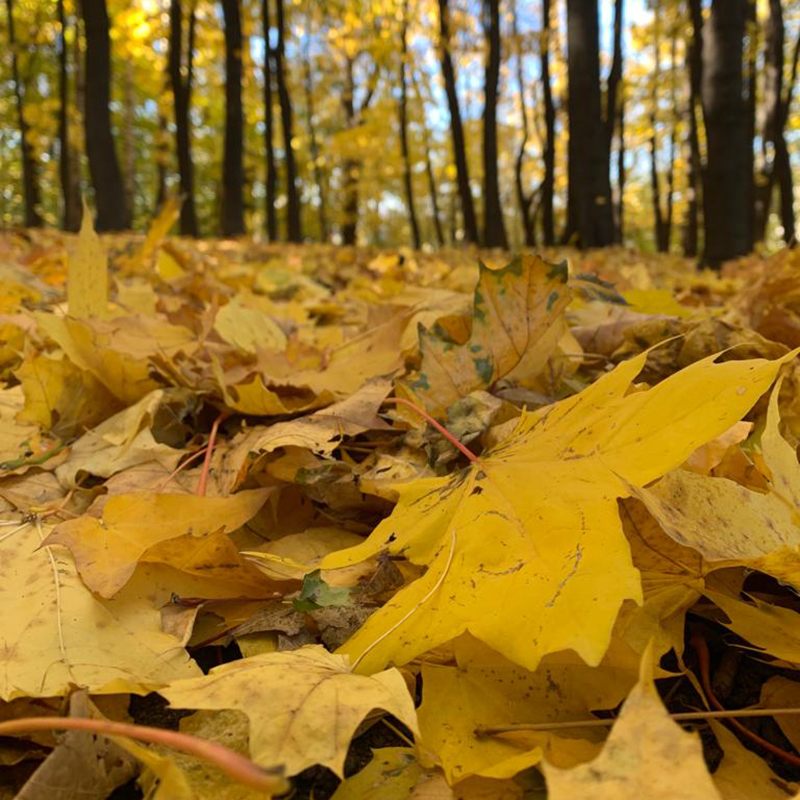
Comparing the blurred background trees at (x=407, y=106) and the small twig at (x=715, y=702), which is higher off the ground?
the blurred background trees at (x=407, y=106)

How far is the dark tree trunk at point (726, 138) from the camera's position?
4.62m

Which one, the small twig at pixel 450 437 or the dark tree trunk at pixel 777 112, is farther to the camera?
the dark tree trunk at pixel 777 112

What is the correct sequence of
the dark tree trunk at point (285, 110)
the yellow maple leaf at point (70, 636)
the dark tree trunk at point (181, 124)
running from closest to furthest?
the yellow maple leaf at point (70, 636) → the dark tree trunk at point (181, 124) → the dark tree trunk at point (285, 110)

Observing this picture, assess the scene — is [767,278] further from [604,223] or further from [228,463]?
[604,223]

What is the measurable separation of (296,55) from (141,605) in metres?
23.2

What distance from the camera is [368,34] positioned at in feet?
49.3

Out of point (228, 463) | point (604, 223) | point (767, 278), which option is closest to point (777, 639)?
point (228, 463)

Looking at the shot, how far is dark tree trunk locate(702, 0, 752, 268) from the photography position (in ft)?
15.1

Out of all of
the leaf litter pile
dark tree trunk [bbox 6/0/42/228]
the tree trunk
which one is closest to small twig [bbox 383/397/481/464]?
the leaf litter pile

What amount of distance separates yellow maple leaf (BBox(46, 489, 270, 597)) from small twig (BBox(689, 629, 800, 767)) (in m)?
0.42

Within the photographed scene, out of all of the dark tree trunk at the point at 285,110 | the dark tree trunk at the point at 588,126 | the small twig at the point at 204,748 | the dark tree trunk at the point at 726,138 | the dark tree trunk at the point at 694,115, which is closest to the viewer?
the small twig at the point at 204,748

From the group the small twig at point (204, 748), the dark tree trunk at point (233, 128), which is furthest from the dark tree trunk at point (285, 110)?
the small twig at point (204, 748)

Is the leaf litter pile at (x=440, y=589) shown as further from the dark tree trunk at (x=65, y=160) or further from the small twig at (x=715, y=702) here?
the dark tree trunk at (x=65, y=160)

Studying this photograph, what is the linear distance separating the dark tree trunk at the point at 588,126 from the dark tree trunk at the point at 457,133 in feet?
10.0
